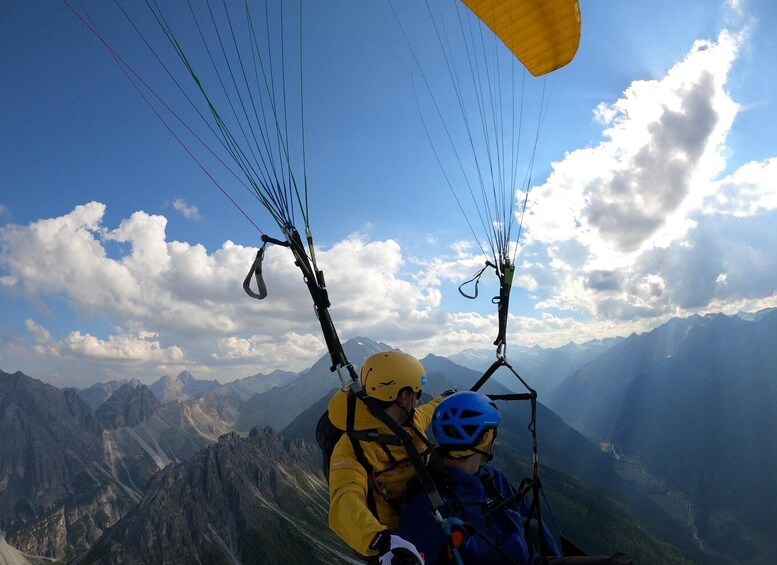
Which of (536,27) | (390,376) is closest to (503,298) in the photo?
(390,376)

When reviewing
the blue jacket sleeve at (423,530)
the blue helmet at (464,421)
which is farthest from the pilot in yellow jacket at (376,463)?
the blue helmet at (464,421)

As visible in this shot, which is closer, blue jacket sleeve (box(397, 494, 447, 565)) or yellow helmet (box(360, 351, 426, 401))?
blue jacket sleeve (box(397, 494, 447, 565))

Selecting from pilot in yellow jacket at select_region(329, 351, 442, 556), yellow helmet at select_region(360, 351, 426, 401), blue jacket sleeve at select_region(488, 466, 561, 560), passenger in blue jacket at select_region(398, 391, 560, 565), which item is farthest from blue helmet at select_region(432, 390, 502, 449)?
yellow helmet at select_region(360, 351, 426, 401)

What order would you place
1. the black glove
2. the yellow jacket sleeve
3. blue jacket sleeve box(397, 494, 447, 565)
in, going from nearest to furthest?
the black glove
the yellow jacket sleeve
blue jacket sleeve box(397, 494, 447, 565)

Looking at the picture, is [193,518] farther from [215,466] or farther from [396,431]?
[396,431]

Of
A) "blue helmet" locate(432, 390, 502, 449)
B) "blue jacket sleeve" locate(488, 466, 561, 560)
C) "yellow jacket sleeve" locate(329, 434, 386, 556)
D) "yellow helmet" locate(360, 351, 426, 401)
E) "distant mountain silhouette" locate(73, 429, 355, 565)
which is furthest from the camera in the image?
"distant mountain silhouette" locate(73, 429, 355, 565)

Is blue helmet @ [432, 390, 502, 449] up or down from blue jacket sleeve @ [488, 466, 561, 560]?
up

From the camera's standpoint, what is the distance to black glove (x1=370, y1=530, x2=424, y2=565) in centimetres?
414

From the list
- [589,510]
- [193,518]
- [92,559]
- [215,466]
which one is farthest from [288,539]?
[589,510]

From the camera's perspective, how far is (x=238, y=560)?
148 meters

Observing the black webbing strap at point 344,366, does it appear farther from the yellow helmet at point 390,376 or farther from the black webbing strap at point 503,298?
the black webbing strap at point 503,298

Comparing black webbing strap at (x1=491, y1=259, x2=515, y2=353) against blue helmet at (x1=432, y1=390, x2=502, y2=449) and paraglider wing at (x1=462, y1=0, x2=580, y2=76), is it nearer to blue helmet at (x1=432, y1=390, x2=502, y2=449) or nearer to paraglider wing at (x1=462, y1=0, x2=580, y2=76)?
blue helmet at (x1=432, y1=390, x2=502, y2=449)

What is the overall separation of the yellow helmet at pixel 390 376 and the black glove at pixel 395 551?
2.14 meters

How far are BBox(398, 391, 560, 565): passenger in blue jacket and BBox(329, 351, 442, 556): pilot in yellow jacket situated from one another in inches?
15.7
